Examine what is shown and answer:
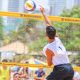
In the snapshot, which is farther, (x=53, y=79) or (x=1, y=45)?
(x=1, y=45)

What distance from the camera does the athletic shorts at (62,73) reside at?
23.1 ft

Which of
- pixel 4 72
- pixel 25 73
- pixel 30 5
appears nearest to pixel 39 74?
pixel 25 73

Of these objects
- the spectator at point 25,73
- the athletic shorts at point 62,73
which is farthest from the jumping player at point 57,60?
the spectator at point 25,73

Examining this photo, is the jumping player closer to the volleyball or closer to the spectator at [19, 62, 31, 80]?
the volleyball

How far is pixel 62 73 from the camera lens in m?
7.04

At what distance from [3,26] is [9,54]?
2.02 feet

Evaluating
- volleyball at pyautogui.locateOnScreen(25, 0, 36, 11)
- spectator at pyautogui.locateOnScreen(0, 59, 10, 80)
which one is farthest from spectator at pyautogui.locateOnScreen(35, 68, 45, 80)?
volleyball at pyautogui.locateOnScreen(25, 0, 36, 11)

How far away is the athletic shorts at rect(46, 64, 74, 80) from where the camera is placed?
7.03 meters

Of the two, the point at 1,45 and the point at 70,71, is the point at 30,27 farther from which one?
the point at 70,71

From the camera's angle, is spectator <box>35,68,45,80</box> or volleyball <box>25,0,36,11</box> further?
spectator <box>35,68,45,80</box>

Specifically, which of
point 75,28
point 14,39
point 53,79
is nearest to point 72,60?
point 75,28

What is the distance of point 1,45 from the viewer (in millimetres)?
9688

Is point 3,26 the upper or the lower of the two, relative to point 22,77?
upper

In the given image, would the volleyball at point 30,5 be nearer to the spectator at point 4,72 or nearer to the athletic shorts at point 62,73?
the spectator at point 4,72
